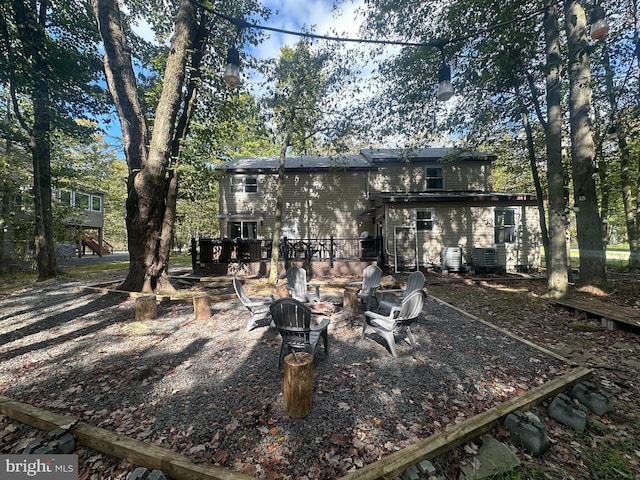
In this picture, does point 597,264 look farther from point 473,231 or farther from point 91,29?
point 91,29

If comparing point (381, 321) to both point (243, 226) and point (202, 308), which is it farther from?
point (243, 226)

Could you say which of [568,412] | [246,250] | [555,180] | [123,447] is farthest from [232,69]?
[246,250]

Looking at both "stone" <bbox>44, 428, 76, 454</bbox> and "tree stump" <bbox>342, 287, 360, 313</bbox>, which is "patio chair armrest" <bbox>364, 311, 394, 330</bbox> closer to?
"tree stump" <bbox>342, 287, 360, 313</bbox>

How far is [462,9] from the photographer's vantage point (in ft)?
26.3

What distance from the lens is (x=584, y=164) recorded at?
23.9 ft

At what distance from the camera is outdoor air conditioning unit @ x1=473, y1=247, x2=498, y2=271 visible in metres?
12.4

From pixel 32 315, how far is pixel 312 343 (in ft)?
21.9

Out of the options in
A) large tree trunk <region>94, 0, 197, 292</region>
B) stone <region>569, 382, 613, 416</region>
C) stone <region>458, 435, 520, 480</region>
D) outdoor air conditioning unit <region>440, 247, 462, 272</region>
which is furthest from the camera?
outdoor air conditioning unit <region>440, 247, 462, 272</region>

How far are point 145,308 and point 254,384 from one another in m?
3.71

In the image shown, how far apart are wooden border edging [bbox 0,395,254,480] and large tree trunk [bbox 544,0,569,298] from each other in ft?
28.2

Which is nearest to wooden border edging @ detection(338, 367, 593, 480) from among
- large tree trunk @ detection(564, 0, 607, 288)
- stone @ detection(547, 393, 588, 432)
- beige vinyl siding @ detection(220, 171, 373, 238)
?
stone @ detection(547, 393, 588, 432)

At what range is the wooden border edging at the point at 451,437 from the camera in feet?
6.32

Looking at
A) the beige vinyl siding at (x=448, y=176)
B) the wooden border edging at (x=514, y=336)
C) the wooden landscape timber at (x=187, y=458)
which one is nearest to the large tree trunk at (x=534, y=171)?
the beige vinyl siding at (x=448, y=176)

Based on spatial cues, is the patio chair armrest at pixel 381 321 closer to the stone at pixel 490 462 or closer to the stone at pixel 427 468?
the stone at pixel 490 462
